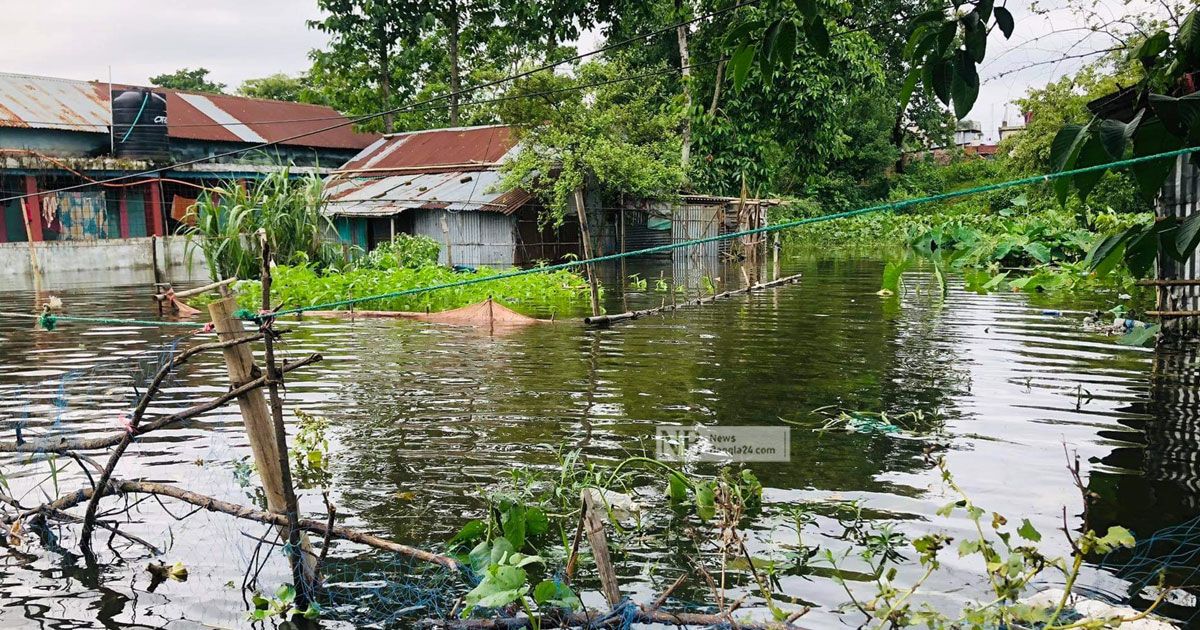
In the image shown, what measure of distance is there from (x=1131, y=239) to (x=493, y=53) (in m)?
37.3

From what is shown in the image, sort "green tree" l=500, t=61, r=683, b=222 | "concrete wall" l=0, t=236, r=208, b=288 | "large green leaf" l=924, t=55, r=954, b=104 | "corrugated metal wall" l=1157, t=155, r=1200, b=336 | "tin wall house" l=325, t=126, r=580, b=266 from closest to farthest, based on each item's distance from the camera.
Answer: "large green leaf" l=924, t=55, r=954, b=104, "corrugated metal wall" l=1157, t=155, r=1200, b=336, "green tree" l=500, t=61, r=683, b=222, "concrete wall" l=0, t=236, r=208, b=288, "tin wall house" l=325, t=126, r=580, b=266

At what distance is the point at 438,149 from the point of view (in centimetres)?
3319

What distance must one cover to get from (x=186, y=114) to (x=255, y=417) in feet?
107

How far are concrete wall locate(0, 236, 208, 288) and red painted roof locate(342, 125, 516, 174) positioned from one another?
6332 millimetres

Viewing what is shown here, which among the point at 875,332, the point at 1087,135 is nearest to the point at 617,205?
the point at 875,332

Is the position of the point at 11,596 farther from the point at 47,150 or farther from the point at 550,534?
the point at 47,150

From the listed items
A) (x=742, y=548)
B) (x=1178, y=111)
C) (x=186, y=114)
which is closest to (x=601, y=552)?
(x=742, y=548)

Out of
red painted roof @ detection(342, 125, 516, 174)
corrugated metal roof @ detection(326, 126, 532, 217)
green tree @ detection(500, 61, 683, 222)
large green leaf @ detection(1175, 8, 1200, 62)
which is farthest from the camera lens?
red painted roof @ detection(342, 125, 516, 174)

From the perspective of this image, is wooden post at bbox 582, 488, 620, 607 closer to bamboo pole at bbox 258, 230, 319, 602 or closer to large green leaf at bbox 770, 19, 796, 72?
bamboo pole at bbox 258, 230, 319, 602

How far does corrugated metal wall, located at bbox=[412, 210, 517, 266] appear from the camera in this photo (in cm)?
2778

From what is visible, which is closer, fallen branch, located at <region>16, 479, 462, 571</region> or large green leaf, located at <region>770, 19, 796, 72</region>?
large green leaf, located at <region>770, 19, 796, 72</region>

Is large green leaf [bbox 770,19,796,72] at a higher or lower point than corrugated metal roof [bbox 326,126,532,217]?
lower

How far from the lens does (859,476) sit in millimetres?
7422

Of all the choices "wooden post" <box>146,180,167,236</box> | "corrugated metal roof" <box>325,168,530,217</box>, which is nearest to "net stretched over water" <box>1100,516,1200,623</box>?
"corrugated metal roof" <box>325,168,530,217</box>
